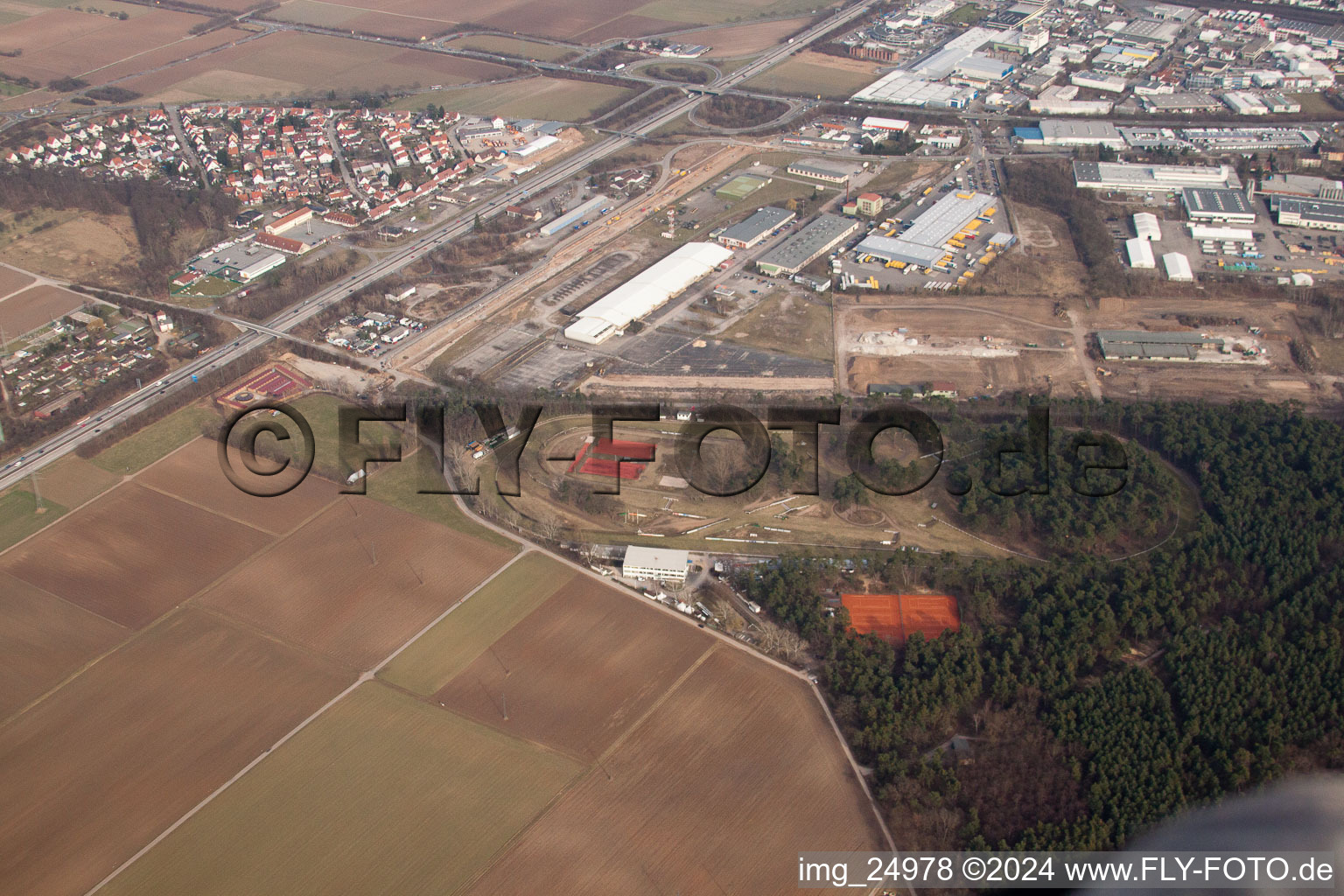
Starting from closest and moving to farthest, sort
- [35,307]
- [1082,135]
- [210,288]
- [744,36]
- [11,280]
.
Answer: [35,307]
[210,288]
[11,280]
[1082,135]
[744,36]

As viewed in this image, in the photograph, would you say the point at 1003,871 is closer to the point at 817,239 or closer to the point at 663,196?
the point at 817,239

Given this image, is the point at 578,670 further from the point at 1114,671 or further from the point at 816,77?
the point at 816,77

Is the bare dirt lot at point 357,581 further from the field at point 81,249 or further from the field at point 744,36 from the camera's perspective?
the field at point 744,36

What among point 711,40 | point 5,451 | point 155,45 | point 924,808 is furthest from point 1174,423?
point 155,45

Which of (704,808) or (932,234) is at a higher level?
(932,234)

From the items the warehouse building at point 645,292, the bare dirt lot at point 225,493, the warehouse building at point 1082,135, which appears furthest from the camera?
the warehouse building at point 1082,135

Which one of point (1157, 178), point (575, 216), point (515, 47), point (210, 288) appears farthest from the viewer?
point (515, 47)

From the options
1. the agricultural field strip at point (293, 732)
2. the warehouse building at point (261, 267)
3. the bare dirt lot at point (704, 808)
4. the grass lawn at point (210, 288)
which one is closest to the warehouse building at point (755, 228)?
the warehouse building at point (261, 267)

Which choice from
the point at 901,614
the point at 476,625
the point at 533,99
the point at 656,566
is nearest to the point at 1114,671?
the point at 901,614
